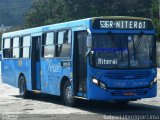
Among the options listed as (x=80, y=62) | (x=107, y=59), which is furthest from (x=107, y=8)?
(x=107, y=59)

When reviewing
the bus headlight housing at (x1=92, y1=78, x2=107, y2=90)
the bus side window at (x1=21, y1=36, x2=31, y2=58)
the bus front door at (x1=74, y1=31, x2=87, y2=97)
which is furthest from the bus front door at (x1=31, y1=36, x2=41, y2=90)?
the bus headlight housing at (x1=92, y1=78, x2=107, y2=90)

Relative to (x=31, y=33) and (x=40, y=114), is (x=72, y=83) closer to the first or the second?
(x=40, y=114)

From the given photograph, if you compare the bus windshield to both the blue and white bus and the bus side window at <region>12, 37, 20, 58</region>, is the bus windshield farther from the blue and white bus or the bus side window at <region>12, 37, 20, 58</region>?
the bus side window at <region>12, 37, 20, 58</region>

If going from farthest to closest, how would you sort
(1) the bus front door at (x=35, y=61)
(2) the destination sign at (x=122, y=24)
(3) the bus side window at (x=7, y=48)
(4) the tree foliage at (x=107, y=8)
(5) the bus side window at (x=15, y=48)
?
(4) the tree foliage at (x=107, y=8) → (3) the bus side window at (x=7, y=48) → (5) the bus side window at (x=15, y=48) → (1) the bus front door at (x=35, y=61) → (2) the destination sign at (x=122, y=24)

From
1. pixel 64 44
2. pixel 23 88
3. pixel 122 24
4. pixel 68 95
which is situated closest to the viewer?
pixel 122 24

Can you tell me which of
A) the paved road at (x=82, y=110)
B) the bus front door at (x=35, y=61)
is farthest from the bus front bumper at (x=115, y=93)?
the bus front door at (x=35, y=61)

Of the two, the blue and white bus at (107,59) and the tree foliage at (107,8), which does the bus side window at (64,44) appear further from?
the tree foliage at (107,8)

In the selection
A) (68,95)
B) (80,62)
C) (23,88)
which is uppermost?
Answer: (80,62)

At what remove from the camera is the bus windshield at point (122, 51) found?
578 inches

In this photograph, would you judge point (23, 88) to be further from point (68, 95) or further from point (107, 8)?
point (107, 8)

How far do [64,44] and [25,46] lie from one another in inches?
178

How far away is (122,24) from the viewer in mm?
15133

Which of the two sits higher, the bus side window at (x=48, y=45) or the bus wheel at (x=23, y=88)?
the bus side window at (x=48, y=45)

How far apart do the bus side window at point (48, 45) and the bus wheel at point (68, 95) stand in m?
1.56
